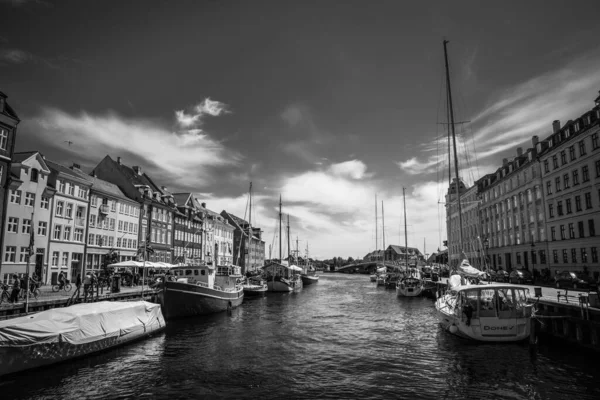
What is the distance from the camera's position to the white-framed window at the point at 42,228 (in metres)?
44.2

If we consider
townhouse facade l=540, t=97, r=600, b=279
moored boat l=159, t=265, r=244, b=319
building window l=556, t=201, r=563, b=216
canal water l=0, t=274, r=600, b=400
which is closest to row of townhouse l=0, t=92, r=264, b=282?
moored boat l=159, t=265, r=244, b=319

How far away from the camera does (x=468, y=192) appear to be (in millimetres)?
97438

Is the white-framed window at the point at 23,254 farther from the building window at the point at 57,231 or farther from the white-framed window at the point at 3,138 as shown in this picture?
the white-framed window at the point at 3,138

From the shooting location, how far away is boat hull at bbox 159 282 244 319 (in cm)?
3328

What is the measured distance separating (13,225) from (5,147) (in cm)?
846

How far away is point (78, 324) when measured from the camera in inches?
812

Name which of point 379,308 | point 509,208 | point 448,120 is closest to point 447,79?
point 448,120

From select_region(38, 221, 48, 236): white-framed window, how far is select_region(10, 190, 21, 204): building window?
158 inches

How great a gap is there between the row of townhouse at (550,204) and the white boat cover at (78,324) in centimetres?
2691

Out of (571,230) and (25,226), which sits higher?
(25,226)

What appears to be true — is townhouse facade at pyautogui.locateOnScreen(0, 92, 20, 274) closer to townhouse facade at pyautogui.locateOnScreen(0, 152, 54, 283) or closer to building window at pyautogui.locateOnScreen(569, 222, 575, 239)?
townhouse facade at pyautogui.locateOnScreen(0, 152, 54, 283)

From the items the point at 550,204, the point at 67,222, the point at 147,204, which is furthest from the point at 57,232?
the point at 550,204

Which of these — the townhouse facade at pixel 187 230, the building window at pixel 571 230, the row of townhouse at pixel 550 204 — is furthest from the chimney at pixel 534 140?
the townhouse facade at pixel 187 230

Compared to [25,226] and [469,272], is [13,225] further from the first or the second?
[469,272]
